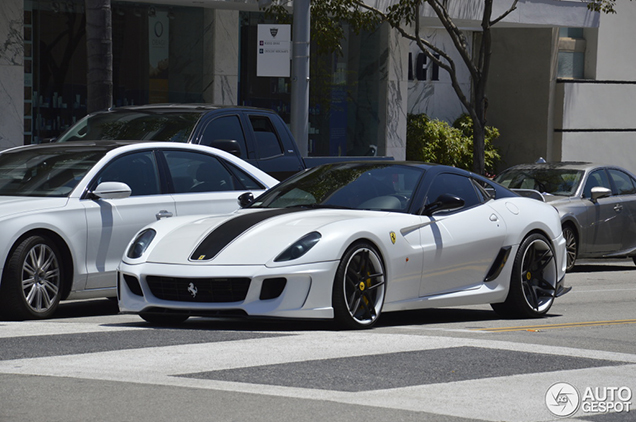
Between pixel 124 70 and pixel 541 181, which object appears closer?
pixel 541 181

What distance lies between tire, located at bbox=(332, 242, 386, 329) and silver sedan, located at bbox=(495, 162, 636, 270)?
8175mm

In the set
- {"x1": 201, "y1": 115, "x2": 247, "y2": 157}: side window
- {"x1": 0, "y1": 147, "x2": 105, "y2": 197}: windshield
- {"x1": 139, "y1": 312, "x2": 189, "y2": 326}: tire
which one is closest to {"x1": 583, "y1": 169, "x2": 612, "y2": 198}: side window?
{"x1": 201, "y1": 115, "x2": 247, "y2": 157}: side window

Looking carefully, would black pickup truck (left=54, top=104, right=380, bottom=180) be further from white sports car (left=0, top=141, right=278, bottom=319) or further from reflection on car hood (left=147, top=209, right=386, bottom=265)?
reflection on car hood (left=147, top=209, right=386, bottom=265)

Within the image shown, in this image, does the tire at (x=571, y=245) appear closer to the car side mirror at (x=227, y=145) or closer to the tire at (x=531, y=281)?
the car side mirror at (x=227, y=145)

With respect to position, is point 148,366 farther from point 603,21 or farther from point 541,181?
point 603,21

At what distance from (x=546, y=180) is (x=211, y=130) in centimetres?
641

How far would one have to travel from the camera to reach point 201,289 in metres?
7.82

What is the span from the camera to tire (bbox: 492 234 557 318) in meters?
9.54

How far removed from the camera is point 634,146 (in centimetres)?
3306

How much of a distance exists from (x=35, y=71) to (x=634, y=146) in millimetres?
19699

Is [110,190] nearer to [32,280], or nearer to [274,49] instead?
[32,280]

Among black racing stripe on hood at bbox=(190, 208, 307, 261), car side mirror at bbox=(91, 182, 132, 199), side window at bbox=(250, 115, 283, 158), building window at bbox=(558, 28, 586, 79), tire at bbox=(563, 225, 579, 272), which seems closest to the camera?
black racing stripe on hood at bbox=(190, 208, 307, 261)

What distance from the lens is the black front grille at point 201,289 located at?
7742 mm

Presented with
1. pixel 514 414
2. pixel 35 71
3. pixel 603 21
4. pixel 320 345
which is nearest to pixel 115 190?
pixel 320 345
